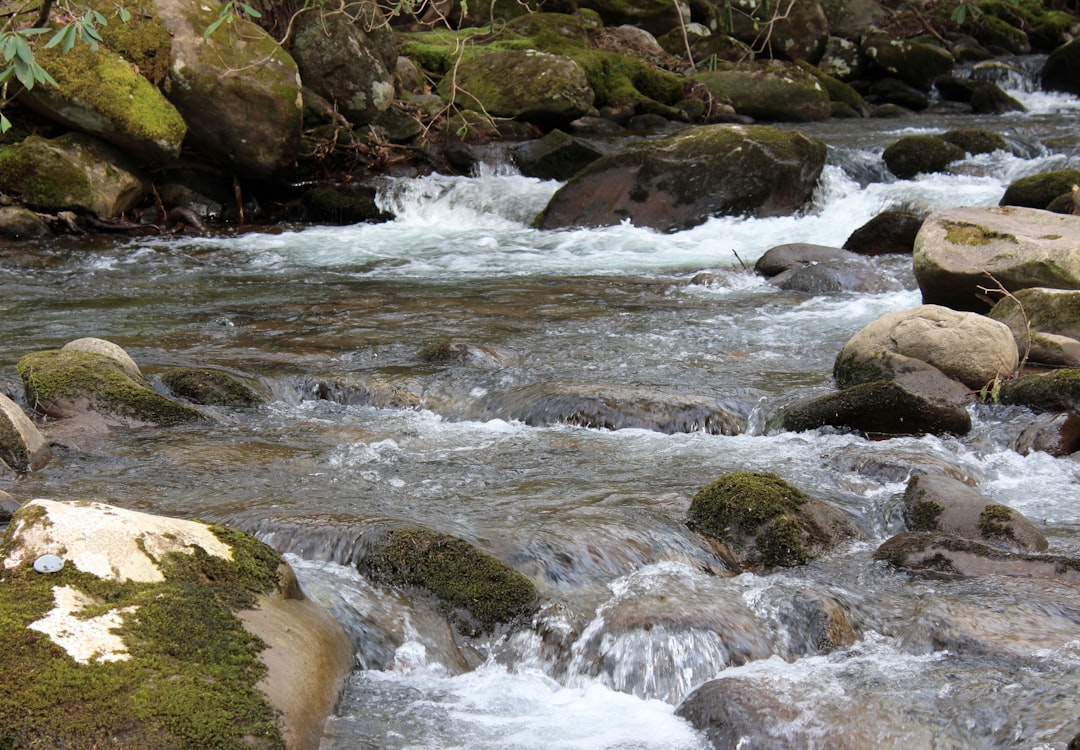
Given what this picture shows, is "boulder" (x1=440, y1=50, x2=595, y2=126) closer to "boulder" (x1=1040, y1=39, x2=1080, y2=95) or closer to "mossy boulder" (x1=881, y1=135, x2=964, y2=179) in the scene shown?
"mossy boulder" (x1=881, y1=135, x2=964, y2=179)

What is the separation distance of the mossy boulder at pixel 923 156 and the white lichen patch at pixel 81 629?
44.9 ft

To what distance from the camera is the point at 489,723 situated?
3697 mm

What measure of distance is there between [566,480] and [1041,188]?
8657mm

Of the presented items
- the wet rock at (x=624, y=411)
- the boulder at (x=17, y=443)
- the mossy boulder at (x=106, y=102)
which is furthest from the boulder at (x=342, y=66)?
the boulder at (x=17, y=443)

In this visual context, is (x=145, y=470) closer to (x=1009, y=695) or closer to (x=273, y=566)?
(x=273, y=566)

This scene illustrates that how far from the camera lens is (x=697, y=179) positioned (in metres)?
13.6

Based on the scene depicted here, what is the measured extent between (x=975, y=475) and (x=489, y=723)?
3.45 m

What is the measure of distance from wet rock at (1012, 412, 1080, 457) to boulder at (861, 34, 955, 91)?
18.5 metres

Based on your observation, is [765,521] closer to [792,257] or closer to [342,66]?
[792,257]

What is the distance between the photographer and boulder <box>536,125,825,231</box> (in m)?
13.6

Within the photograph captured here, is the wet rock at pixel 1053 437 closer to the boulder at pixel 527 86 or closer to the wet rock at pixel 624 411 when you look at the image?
the wet rock at pixel 624 411

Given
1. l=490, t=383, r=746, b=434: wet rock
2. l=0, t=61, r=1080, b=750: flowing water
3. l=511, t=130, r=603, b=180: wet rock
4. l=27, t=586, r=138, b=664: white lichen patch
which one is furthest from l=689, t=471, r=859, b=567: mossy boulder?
l=511, t=130, r=603, b=180: wet rock

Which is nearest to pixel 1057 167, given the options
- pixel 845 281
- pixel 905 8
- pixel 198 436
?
pixel 845 281

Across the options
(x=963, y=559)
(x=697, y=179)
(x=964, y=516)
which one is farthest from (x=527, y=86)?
(x=963, y=559)
